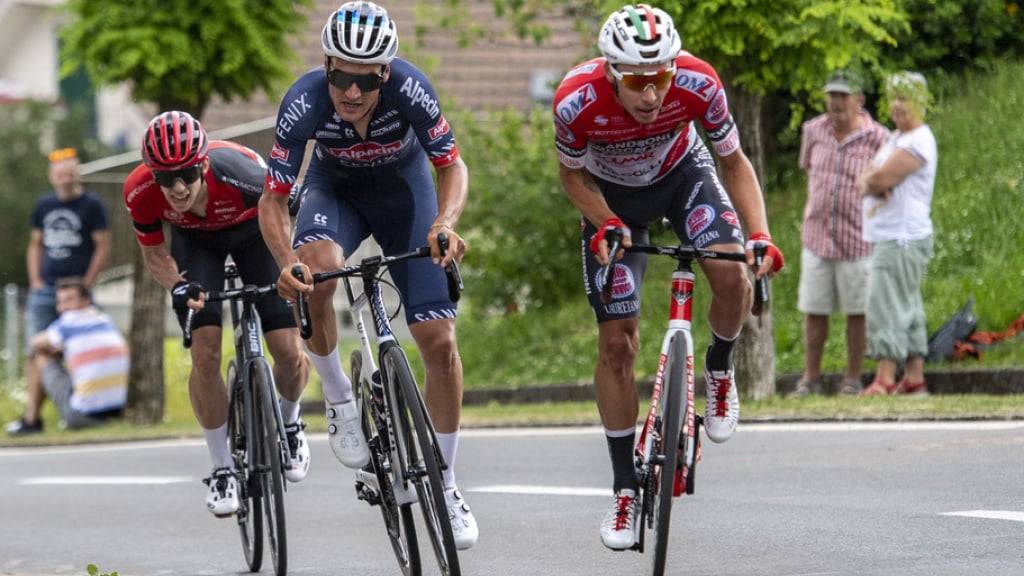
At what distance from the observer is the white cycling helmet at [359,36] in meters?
7.61

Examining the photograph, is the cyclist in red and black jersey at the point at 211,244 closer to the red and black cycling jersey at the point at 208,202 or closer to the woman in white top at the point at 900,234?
the red and black cycling jersey at the point at 208,202

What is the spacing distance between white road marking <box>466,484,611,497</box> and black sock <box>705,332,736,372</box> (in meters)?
2.11

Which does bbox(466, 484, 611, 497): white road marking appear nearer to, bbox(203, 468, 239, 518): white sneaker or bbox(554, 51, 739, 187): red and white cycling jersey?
bbox(203, 468, 239, 518): white sneaker

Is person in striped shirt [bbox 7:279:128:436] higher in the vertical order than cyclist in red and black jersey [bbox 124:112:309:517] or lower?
lower

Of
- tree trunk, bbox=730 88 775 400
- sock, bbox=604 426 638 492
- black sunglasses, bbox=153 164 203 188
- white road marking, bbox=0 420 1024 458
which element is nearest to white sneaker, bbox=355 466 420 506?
sock, bbox=604 426 638 492

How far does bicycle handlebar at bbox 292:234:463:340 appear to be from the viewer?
7320 mm

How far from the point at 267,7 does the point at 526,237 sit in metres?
3.50

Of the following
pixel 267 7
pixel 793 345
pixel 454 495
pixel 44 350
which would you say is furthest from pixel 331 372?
pixel 44 350

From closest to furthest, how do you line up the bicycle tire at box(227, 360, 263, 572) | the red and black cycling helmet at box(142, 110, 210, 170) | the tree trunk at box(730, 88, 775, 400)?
the bicycle tire at box(227, 360, 263, 572) < the red and black cycling helmet at box(142, 110, 210, 170) < the tree trunk at box(730, 88, 775, 400)

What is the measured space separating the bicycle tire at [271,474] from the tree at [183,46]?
30.4 feet

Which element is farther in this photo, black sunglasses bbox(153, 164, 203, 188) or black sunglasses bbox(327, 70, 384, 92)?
black sunglasses bbox(153, 164, 203, 188)

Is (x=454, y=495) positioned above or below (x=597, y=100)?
below

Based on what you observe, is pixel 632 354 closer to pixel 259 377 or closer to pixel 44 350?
pixel 259 377

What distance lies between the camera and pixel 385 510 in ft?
26.2
